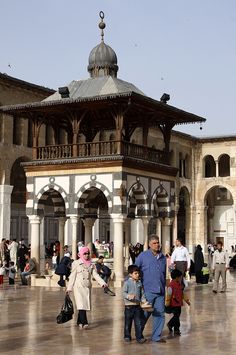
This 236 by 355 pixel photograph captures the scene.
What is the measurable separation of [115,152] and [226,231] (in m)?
28.2

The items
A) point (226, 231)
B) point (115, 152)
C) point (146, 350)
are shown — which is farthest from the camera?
point (226, 231)

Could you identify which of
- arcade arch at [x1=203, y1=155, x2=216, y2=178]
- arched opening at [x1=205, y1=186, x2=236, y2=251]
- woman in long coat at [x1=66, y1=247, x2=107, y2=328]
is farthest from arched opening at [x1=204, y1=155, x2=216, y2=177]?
woman in long coat at [x1=66, y1=247, x2=107, y2=328]

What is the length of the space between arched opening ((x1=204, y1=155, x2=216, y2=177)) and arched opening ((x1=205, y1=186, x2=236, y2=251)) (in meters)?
1.08

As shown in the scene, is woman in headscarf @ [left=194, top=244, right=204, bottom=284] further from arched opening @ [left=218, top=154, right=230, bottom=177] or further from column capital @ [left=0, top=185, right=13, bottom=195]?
arched opening @ [left=218, top=154, right=230, bottom=177]

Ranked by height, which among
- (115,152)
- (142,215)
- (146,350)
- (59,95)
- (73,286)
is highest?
(59,95)

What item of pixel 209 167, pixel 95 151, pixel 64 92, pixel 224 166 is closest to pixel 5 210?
pixel 95 151

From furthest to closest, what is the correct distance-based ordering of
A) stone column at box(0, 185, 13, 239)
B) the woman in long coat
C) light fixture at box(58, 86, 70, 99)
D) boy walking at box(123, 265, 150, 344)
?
stone column at box(0, 185, 13, 239), light fixture at box(58, 86, 70, 99), the woman in long coat, boy walking at box(123, 265, 150, 344)

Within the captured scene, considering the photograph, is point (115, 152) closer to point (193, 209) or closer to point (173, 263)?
point (173, 263)

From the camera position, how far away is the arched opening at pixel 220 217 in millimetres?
45062

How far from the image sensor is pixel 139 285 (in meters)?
8.27

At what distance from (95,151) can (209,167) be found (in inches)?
1087

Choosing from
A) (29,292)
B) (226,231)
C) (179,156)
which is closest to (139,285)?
(29,292)

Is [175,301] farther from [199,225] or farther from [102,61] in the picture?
[199,225]

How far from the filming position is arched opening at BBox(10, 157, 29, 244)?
2966 centimetres
